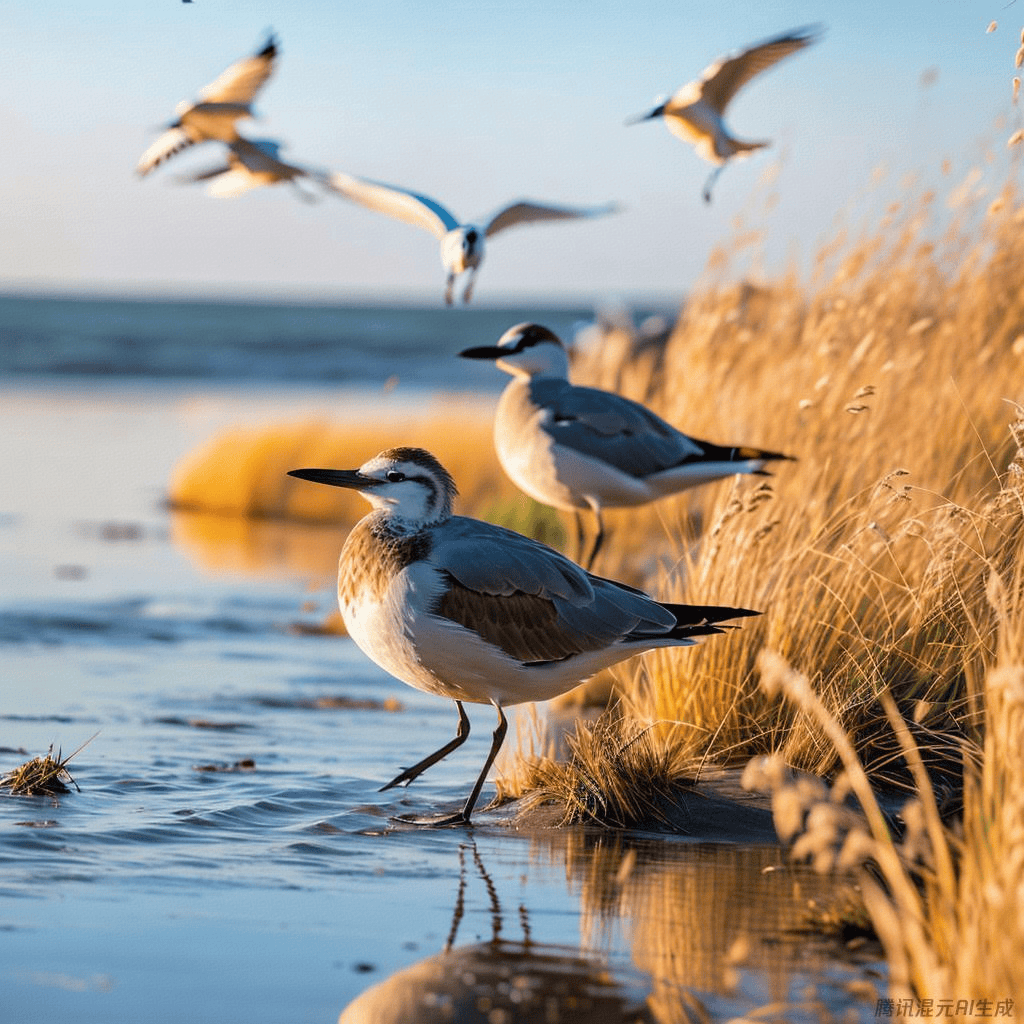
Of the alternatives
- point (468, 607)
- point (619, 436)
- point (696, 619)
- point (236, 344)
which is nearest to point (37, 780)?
point (468, 607)

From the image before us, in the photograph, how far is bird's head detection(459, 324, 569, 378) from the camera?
358 inches

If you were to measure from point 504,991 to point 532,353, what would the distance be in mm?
5828

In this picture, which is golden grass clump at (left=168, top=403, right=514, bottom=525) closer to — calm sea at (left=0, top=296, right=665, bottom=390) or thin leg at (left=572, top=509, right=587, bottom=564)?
thin leg at (left=572, top=509, right=587, bottom=564)

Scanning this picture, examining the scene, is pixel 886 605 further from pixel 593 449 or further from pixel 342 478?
pixel 593 449

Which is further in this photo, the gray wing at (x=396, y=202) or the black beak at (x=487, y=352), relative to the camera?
the black beak at (x=487, y=352)

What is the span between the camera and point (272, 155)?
691cm

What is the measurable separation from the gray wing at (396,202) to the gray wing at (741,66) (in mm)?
1541

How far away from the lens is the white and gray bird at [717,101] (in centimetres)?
746

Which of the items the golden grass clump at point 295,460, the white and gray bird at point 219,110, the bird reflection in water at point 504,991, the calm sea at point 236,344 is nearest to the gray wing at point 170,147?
the white and gray bird at point 219,110

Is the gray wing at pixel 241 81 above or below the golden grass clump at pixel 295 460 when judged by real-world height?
above

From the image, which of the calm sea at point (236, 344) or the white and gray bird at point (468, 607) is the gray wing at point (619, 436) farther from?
the calm sea at point (236, 344)

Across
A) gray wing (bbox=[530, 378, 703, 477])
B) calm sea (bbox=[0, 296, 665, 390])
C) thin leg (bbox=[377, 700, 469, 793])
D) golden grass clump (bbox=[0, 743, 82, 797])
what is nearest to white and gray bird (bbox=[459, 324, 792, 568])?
gray wing (bbox=[530, 378, 703, 477])

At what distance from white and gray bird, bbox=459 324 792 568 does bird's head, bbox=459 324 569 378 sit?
0.21m

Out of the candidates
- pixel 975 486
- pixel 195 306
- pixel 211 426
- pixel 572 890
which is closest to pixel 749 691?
pixel 572 890
